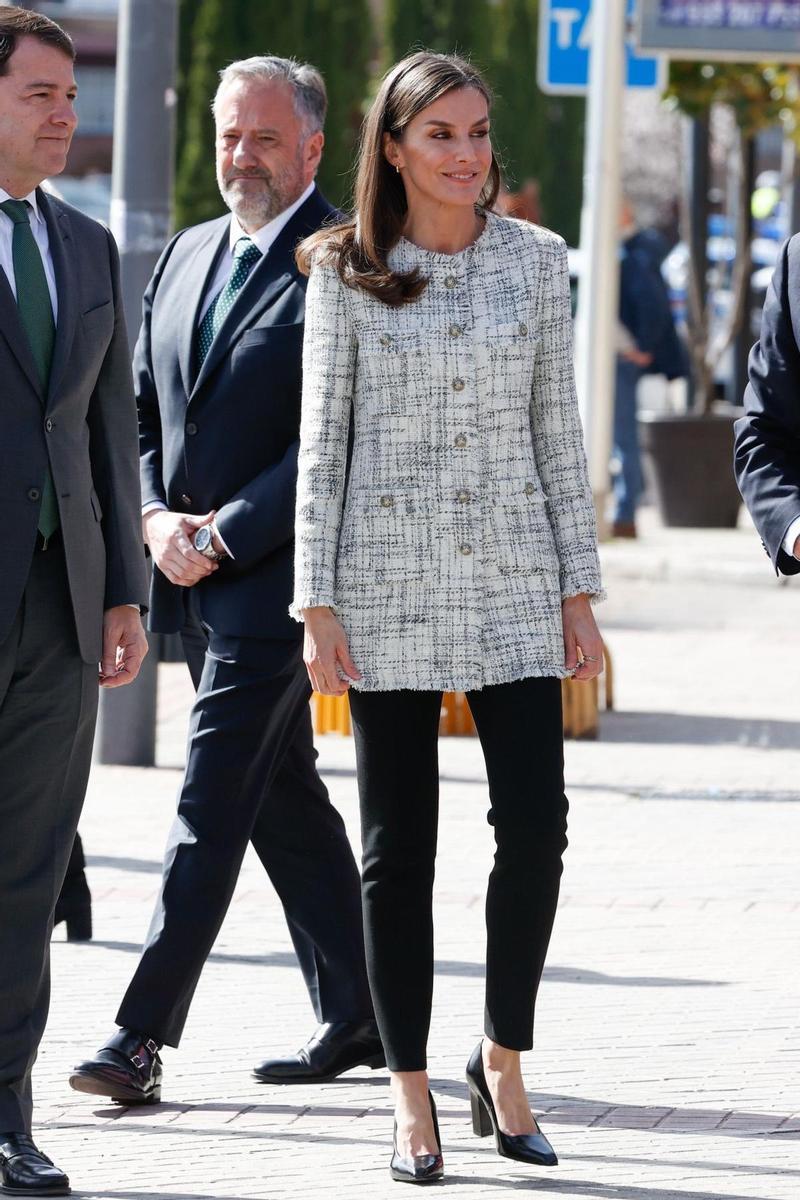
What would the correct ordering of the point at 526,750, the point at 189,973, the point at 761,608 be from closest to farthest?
the point at 526,750 → the point at 189,973 → the point at 761,608

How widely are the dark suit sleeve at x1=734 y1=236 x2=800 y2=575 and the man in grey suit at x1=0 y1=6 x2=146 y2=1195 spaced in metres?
1.13

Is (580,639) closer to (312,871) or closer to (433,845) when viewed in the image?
(433,845)

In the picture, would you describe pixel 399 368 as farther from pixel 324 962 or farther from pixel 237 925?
pixel 237 925

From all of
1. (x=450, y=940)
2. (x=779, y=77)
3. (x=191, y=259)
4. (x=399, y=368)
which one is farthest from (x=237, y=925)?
(x=779, y=77)

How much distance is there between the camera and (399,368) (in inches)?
156

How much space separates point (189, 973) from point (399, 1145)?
0.68 meters

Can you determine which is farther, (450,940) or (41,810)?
(450,940)

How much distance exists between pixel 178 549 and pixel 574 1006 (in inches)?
56.4

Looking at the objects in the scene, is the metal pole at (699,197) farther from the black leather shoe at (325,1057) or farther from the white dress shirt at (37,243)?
the white dress shirt at (37,243)

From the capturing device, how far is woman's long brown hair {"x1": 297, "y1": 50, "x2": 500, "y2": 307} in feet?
13.0

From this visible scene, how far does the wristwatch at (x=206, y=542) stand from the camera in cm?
459

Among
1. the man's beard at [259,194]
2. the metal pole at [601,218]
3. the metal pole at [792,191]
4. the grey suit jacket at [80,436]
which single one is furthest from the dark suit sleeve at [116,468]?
the metal pole at [792,191]

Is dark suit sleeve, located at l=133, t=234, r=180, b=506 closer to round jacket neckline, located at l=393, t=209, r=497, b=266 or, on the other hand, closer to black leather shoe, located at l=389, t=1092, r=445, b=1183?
round jacket neckline, located at l=393, t=209, r=497, b=266

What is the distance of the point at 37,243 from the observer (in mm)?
4008
